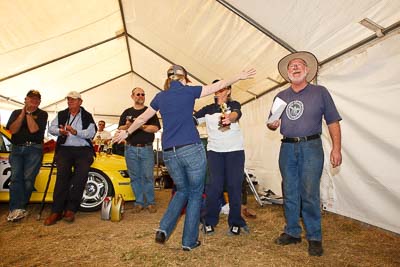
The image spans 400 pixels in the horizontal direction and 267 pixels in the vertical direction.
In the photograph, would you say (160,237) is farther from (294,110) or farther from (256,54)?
(256,54)

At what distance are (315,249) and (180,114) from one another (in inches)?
72.7

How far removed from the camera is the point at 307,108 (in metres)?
2.69

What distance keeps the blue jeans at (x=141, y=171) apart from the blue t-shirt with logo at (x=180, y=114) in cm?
189

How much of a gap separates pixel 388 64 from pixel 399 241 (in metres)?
1.98

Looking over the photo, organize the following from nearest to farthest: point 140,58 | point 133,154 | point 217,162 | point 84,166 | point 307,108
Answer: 1. point 307,108
2. point 217,162
3. point 84,166
4. point 133,154
5. point 140,58

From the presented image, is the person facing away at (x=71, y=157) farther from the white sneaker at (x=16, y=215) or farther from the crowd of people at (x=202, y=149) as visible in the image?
the white sneaker at (x=16, y=215)

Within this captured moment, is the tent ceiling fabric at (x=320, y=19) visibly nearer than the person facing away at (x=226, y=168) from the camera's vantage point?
Yes

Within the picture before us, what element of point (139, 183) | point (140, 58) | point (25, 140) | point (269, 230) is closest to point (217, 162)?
point (269, 230)

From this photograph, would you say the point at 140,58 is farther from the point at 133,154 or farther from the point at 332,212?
the point at 332,212

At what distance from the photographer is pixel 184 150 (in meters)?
2.50

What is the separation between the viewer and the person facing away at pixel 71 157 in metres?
3.74

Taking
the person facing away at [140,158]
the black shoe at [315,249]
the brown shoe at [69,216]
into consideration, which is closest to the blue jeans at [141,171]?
the person facing away at [140,158]

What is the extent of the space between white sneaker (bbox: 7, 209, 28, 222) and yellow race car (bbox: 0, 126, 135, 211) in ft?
1.47

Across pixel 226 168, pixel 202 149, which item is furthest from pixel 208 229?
pixel 202 149
